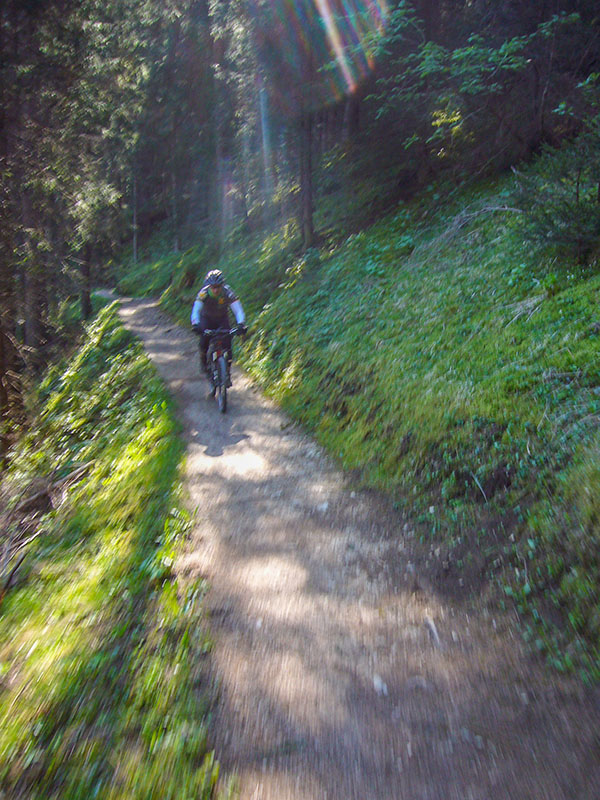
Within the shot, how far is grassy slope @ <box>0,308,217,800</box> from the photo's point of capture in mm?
3045

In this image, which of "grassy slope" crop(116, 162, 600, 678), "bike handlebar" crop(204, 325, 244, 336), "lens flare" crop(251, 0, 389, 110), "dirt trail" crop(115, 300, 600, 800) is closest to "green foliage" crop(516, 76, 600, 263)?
"grassy slope" crop(116, 162, 600, 678)

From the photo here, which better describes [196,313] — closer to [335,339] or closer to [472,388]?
[335,339]

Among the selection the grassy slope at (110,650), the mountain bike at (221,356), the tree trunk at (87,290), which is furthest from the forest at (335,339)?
the tree trunk at (87,290)

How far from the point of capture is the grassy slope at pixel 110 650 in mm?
3045

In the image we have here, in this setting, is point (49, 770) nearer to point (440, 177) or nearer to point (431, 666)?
point (431, 666)

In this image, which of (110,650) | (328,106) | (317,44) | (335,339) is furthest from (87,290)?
(110,650)

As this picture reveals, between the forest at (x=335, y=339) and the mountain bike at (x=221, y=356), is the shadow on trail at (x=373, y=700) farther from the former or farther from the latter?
the mountain bike at (x=221, y=356)

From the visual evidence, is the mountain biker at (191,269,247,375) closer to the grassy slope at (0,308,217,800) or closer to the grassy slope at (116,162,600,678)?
the grassy slope at (116,162,600,678)

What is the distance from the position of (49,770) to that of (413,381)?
17.9 feet

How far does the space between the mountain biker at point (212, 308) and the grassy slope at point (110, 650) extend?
68.9 inches

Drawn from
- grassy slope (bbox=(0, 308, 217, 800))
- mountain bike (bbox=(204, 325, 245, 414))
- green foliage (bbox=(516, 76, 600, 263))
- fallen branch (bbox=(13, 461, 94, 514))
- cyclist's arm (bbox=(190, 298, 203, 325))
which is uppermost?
green foliage (bbox=(516, 76, 600, 263))

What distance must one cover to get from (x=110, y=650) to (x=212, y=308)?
22.5 ft

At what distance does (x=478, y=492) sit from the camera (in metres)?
4.96

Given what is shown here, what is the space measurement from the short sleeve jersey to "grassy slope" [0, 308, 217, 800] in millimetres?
2064
